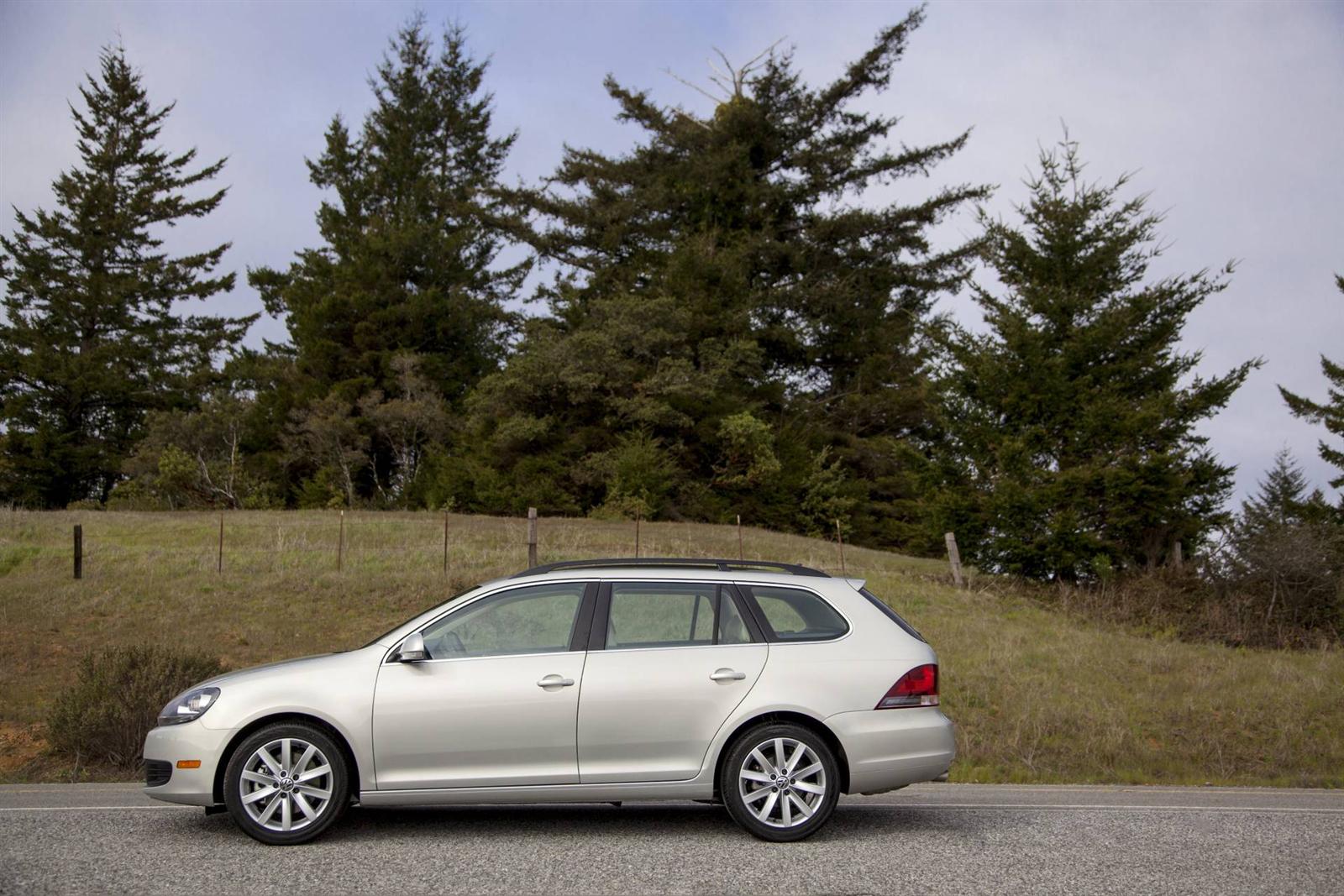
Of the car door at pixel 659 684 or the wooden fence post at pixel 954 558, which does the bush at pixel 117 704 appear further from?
the wooden fence post at pixel 954 558

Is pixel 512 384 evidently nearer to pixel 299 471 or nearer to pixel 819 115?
pixel 299 471

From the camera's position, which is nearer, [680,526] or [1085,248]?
[1085,248]

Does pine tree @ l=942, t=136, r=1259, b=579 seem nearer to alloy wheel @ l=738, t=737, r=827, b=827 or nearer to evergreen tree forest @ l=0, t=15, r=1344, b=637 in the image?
evergreen tree forest @ l=0, t=15, r=1344, b=637

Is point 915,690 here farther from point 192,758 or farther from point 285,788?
point 192,758

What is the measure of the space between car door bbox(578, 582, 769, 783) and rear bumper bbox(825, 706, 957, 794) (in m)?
0.67

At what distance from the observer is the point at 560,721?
730 centimetres

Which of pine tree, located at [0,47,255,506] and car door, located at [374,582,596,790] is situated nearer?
car door, located at [374,582,596,790]

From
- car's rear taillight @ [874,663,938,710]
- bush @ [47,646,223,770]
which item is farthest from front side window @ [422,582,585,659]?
bush @ [47,646,223,770]

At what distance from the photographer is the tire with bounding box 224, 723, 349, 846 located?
7117 mm

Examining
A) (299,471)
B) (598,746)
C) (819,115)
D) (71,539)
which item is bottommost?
(598,746)

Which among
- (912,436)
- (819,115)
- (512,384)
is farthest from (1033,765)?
(819,115)

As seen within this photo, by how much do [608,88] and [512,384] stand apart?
1702 cm

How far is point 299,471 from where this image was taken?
51750 mm

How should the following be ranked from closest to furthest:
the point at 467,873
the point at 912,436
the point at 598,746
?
the point at 467,873, the point at 598,746, the point at 912,436
